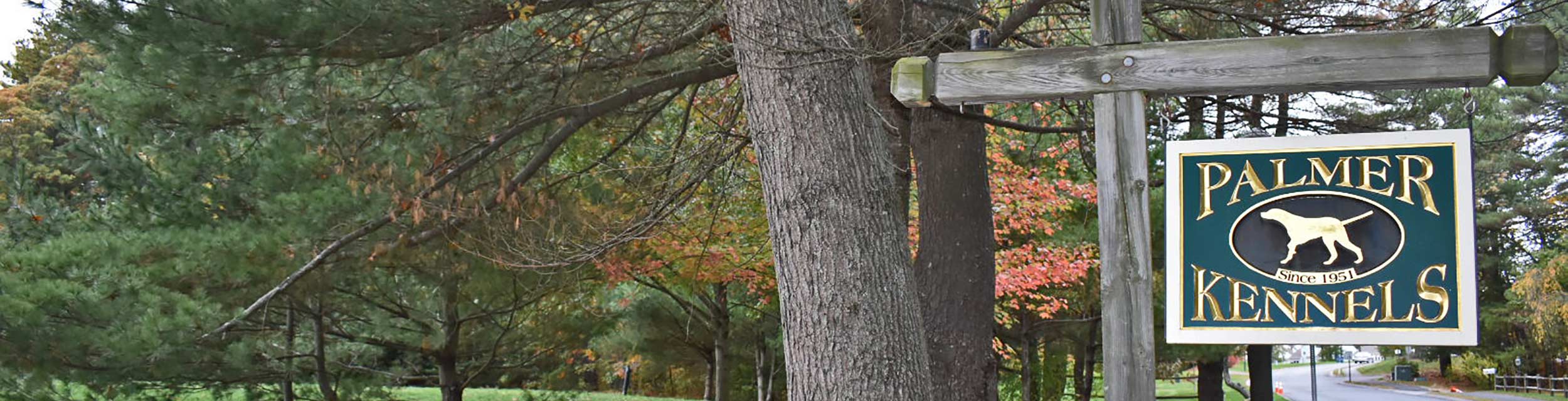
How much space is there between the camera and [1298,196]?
3.63 m

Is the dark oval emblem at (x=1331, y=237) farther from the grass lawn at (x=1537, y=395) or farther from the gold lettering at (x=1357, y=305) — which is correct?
the grass lawn at (x=1537, y=395)

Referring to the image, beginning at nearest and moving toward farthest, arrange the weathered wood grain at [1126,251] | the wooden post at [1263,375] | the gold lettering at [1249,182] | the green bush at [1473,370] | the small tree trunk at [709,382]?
the gold lettering at [1249,182] < the weathered wood grain at [1126,251] < the wooden post at [1263,375] < the small tree trunk at [709,382] < the green bush at [1473,370]

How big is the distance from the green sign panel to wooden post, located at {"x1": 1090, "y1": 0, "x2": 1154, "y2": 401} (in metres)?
0.14

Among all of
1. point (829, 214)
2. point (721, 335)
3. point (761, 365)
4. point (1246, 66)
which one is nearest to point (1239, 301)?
point (1246, 66)

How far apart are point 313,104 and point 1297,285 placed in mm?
5569

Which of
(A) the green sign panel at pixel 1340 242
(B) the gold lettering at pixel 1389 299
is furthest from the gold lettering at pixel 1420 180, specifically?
(B) the gold lettering at pixel 1389 299

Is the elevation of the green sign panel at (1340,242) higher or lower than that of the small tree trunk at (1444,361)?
higher

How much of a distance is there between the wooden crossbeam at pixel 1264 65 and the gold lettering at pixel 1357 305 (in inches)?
27.7

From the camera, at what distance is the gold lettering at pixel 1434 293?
3539mm

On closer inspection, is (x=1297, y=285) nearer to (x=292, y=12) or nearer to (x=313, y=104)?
(x=292, y=12)

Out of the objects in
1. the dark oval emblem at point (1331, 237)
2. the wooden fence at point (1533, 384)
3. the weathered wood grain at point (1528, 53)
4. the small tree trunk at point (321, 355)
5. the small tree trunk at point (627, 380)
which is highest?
the weathered wood grain at point (1528, 53)

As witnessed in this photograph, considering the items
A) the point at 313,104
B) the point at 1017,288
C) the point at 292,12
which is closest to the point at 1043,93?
the point at 292,12

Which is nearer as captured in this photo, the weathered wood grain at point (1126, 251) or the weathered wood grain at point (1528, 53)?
the weathered wood grain at point (1528, 53)

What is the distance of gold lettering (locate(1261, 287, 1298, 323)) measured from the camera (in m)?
3.63
